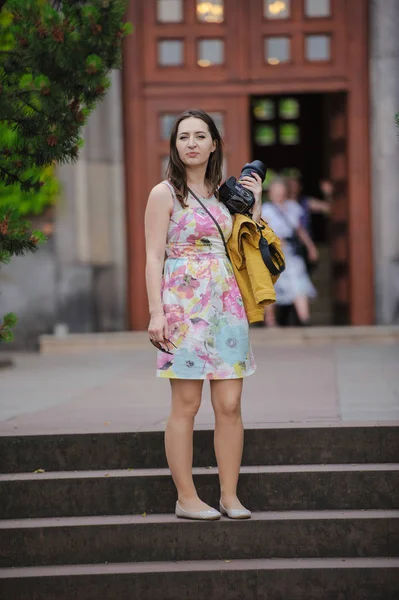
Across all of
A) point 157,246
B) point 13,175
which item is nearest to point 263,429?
point 157,246

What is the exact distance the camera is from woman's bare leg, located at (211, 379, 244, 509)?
17.6 feet

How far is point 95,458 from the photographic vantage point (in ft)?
19.8

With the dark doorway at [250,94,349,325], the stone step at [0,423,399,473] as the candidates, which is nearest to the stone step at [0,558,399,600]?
the stone step at [0,423,399,473]

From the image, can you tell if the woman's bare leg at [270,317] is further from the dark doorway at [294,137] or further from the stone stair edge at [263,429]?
the dark doorway at [294,137]

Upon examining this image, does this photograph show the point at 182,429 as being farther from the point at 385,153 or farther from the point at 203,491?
the point at 385,153

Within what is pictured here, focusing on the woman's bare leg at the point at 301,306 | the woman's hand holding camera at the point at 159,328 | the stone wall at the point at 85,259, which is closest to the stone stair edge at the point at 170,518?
the woman's hand holding camera at the point at 159,328

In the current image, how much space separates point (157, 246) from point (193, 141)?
0.55m

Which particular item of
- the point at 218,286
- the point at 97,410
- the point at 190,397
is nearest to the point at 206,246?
the point at 218,286

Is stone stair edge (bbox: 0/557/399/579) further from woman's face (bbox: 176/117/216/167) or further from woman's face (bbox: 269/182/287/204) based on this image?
woman's face (bbox: 269/182/287/204)

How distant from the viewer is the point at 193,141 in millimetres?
5391

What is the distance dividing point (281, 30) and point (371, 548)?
8276mm

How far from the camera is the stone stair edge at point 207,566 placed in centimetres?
539

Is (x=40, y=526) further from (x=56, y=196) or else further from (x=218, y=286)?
(x=56, y=196)

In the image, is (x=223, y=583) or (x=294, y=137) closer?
(x=223, y=583)
